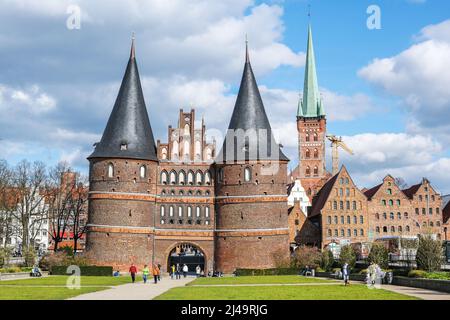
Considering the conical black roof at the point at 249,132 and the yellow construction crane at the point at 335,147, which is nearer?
the conical black roof at the point at 249,132

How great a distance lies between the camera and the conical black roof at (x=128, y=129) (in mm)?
55562

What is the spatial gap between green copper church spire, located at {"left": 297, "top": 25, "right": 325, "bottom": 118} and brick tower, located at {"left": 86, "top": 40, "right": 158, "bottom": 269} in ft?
230

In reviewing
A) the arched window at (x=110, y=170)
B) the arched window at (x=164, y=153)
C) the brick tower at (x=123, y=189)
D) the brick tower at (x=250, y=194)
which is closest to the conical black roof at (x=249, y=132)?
the brick tower at (x=250, y=194)

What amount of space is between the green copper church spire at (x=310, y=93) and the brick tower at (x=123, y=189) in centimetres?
7019

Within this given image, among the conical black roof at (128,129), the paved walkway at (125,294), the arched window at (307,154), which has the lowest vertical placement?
the paved walkway at (125,294)

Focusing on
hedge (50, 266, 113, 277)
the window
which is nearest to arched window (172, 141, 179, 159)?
the window

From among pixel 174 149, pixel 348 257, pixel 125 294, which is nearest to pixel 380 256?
pixel 348 257

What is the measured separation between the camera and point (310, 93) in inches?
4835

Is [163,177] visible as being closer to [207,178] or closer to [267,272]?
[207,178]

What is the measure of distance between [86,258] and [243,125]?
65.1 feet

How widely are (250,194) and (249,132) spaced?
20.3ft

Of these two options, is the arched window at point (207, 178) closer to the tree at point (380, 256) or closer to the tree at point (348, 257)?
the tree at point (348, 257)
